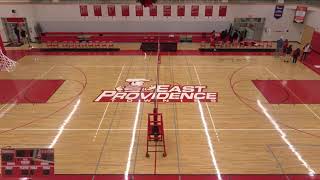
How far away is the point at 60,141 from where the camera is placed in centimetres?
1069

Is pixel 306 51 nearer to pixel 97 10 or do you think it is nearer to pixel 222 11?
pixel 222 11

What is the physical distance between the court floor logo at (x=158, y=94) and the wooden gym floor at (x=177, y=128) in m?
0.47

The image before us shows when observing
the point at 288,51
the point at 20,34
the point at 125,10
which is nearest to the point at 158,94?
the point at 288,51

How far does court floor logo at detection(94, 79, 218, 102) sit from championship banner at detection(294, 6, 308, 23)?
14.4m

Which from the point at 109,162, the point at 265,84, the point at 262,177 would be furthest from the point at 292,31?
the point at 109,162

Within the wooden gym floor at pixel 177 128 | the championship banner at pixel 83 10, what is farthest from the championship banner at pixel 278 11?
the championship banner at pixel 83 10

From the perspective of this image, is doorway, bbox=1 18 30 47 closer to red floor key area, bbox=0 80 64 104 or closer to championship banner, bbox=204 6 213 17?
red floor key area, bbox=0 80 64 104

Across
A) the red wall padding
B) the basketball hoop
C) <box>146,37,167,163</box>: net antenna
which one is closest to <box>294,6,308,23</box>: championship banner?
the red wall padding

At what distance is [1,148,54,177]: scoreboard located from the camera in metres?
7.36

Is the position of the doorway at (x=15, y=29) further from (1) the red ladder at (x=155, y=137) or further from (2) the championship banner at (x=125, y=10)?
(1) the red ladder at (x=155, y=137)

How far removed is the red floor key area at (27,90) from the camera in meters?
14.1

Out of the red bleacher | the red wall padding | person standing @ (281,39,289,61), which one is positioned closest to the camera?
person standing @ (281,39,289,61)

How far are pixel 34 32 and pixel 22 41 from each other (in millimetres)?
1370

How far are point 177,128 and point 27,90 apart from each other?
345 inches
